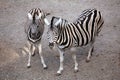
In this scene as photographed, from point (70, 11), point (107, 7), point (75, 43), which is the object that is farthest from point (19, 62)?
point (107, 7)

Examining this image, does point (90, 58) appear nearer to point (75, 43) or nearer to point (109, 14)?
point (75, 43)

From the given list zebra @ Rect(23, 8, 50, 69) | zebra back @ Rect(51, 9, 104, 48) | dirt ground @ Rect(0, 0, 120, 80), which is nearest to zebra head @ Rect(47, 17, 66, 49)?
zebra back @ Rect(51, 9, 104, 48)

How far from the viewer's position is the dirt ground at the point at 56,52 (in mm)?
7078

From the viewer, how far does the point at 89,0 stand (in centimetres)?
1102

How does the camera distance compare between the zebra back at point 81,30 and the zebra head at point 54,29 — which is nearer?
the zebra head at point 54,29

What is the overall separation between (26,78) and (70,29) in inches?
65.6


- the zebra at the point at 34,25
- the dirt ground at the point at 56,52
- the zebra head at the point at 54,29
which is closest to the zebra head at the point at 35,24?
the zebra at the point at 34,25

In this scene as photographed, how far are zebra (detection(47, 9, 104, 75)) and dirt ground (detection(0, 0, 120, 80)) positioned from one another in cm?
29

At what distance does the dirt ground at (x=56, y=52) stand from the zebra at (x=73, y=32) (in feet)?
0.94

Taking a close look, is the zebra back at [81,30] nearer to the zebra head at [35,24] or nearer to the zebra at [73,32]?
the zebra at [73,32]

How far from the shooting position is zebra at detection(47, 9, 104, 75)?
6.31m

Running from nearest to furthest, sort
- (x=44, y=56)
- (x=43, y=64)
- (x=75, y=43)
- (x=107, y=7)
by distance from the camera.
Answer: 1. (x=75, y=43)
2. (x=43, y=64)
3. (x=44, y=56)
4. (x=107, y=7)

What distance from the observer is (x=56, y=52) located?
7898mm

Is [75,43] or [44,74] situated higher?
[75,43]
